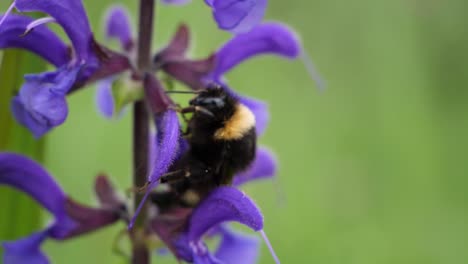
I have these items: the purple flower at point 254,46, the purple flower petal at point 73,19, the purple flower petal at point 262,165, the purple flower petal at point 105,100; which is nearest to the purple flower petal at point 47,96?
the purple flower petal at point 73,19

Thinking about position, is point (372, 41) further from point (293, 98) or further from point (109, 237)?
point (109, 237)

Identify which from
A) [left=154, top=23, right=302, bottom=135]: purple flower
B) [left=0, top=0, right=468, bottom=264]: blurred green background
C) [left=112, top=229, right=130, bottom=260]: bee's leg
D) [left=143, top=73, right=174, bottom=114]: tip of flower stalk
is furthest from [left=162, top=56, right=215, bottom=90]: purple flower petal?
[left=0, top=0, right=468, bottom=264]: blurred green background

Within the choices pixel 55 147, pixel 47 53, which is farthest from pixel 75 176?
pixel 47 53

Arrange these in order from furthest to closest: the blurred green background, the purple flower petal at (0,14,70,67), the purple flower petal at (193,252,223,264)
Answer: the blurred green background
the purple flower petal at (193,252,223,264)
the purple flower petal at (0,14,70,67)

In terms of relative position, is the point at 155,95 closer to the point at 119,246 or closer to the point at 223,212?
the point at 223,212

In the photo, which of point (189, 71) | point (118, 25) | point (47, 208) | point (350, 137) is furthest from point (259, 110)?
point (350, 137)

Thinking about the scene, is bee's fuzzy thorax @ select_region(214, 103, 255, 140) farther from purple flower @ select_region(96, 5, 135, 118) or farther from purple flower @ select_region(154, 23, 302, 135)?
purple flower @ select_region(96, 5, 135, 118)
